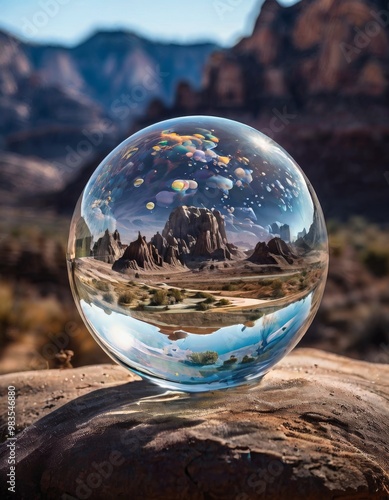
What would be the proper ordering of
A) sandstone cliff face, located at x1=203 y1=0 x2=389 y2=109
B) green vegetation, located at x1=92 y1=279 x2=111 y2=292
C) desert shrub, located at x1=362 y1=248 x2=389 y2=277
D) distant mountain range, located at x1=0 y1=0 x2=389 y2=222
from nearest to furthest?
green vegetation, located at x1=92 y1=279 x2=111 y2=292 → desert shrub, located at x1=362 y1=248 x2=389 y2=277 → distant mountain range, located at x1=0 y1=0 x2=389 y2=222 → sandstone cliff face, located at x1=203 y1=0 x2=389 y2=109

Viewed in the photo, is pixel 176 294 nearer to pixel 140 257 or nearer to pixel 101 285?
pixel 140 257

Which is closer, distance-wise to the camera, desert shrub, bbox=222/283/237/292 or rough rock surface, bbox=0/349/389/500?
rough rock surface, bbox=0/349/389/500

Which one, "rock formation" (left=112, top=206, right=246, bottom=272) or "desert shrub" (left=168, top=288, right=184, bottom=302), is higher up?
"rock formation" (left=112, top=206, right=246, bottom=272)

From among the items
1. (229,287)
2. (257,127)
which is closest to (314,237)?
(229,287)

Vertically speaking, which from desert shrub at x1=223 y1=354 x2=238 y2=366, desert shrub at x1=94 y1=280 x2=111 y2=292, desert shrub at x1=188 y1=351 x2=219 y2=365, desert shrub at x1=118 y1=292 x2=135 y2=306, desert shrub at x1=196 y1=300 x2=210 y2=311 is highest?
desert shrub at x1=94 y1=280 x2=111 y2=292

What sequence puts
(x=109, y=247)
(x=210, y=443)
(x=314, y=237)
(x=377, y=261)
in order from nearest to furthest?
1. (x=210, y=443)
2. (x=109, y=247)
3. (x=314, y=237)
4. (x=377, y=261)

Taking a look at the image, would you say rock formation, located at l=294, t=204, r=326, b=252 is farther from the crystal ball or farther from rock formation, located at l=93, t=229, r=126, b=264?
rock formation, located at l=93, t=229, r=126, b=264

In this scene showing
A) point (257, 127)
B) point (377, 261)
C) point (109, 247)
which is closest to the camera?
point (109, 247)

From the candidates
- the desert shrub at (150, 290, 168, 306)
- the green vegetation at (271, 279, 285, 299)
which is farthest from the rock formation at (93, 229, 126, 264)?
the green vegetation at (271, 279, 285, 299)

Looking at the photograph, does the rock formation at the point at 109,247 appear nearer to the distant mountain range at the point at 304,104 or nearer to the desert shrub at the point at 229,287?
the desert shrub at the point at 229,287
